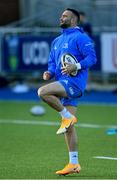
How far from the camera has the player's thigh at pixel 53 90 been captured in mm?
10633

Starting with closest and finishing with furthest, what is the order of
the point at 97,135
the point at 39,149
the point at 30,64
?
the point at 39,149 < the point at 97,135 < the point at 30,64

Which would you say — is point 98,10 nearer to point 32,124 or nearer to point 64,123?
point 32,124

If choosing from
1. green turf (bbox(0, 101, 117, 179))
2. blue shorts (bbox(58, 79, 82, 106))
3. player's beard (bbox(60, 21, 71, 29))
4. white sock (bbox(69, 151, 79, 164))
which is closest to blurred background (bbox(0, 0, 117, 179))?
green turf (bbox(0, 101, 117, 179))

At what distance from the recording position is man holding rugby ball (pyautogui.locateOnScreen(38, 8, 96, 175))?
10688 millimetres

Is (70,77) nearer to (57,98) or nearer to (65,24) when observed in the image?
(57,98)

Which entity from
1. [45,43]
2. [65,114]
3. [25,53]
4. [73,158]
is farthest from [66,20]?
[25,53]

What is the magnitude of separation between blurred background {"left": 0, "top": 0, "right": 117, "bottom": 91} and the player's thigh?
1227 cm

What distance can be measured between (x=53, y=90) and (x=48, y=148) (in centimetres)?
295

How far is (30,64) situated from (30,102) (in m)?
3.13

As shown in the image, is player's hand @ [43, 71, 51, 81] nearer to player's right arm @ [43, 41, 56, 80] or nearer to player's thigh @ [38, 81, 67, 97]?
player's right arm @ [43, 41, 56, 80]

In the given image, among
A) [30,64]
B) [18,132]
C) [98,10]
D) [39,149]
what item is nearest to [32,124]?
[18,132]

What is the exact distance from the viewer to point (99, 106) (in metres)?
20.4

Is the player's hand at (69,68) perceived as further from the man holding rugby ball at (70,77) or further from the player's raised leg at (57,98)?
the player's raised leg at (57,98)

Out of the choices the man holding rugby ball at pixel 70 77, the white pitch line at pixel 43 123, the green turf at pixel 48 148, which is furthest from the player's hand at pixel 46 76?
the white pitch line at pixel 43 123
